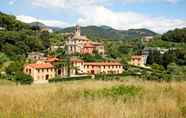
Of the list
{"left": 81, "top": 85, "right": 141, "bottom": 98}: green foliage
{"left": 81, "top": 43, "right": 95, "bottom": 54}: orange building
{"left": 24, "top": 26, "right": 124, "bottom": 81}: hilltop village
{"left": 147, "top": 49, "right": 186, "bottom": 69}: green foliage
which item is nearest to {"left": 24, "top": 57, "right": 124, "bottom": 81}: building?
{"left": 24, "top": 26, "right": 124, "bottom": 81}: hilltop village

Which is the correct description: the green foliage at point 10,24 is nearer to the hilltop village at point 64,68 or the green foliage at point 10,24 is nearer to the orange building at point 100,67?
the hilltop village at point 64,68

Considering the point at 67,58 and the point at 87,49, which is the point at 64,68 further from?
the point at 87,49

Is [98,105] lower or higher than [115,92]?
higher

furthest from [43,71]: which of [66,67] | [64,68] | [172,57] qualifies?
[172,57]

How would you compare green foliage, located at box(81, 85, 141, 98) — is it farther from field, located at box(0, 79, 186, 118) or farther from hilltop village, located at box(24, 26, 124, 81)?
hilltop village, located at box(24, 26, 124, 81)

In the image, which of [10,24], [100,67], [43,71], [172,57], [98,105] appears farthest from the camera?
[10,24]

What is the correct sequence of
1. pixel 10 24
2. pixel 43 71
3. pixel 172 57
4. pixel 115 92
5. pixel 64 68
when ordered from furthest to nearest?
1. pixel 10 24
2. pixel 172 57
3. pixel 43 71
4. pixel 64 68
5. pixel 115 92

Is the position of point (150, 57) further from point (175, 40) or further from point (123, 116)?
point (123, 116)

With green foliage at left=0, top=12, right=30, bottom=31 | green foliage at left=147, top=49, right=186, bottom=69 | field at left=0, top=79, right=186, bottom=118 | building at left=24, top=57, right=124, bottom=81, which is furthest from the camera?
green foliage at left=0, top=12, right=30, bottom=31

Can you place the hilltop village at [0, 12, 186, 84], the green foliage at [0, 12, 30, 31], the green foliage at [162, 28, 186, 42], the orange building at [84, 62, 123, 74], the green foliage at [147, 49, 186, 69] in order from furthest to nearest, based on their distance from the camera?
the green foliage at [162, 28, 186, 42]
the green foliage at [0, 12, 30, 31]
the green foliage at [147, 49, 186, 69]
the orange building at [84, 62, 123, 74]
the hilltop village at [0, 12, 186, 84]

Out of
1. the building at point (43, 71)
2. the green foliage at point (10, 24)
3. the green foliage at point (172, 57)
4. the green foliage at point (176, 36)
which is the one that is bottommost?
the building at point (43, 71)

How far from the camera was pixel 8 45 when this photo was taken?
190 feet

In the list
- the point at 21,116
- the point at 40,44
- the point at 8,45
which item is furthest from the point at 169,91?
the point at 40,44

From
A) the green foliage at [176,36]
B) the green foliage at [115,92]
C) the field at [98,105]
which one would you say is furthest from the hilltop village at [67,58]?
the field at [98,105]
